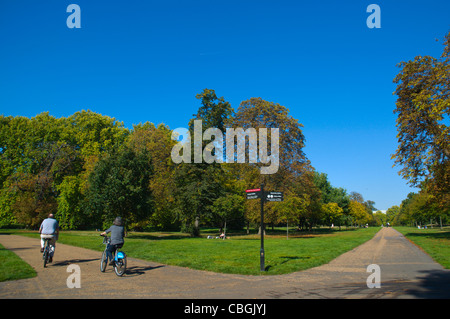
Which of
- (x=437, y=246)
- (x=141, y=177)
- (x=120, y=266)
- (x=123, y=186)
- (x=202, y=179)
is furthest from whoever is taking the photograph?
(x=202, y=179)

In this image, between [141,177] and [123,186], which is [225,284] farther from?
[141,177]

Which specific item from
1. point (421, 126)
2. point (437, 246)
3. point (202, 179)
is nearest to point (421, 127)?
point (421, 126)

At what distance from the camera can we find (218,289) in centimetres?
781

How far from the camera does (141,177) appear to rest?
29359 mm

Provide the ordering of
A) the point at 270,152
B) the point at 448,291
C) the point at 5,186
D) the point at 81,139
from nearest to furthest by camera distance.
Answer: the point at 448,291, the point at 270,152, the point at 5,186, the point at 81,139

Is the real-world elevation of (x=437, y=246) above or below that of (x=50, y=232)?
below

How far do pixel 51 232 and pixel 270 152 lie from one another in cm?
2617

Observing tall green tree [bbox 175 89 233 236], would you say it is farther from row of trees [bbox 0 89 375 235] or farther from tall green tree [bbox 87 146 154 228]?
tall green tree [bbox 87 146 154 228]

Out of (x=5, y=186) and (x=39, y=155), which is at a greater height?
(x=39, y=155)

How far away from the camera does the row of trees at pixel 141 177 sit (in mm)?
29375

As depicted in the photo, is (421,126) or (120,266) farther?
(421,126)

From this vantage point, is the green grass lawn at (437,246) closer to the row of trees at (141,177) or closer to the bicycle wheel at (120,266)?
the row of trees at (141,177)
